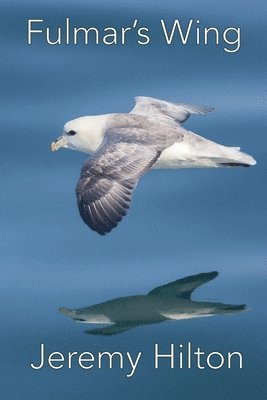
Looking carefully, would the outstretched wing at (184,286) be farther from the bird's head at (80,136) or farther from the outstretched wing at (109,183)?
the bird's head at (80,136)

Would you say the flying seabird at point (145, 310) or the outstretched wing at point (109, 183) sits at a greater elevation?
the outstretched wing at point (109, 183)

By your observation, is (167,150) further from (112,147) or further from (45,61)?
(45,61)

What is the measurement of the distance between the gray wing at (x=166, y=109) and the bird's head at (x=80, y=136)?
0.46 m

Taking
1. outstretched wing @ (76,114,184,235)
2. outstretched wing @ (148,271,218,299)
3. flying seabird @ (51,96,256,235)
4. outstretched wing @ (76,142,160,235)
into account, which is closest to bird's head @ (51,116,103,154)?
flying seabird @ (51,96,256,235)

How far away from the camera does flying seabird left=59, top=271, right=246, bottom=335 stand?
337 inches

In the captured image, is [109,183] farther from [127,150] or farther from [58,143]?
[58,143]

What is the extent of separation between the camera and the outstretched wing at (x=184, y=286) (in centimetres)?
879

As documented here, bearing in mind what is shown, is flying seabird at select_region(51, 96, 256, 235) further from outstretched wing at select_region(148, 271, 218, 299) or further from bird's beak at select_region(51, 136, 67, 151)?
outstretched wing at select_region(148, 271, 218, 299)

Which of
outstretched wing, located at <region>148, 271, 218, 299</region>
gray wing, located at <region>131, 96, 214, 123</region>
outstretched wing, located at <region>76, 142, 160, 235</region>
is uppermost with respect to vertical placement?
gray wing, located at <region>131, 96, 214, 123</region>

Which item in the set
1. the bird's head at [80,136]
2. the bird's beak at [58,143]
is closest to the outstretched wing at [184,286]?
the bird's head at [80,136]

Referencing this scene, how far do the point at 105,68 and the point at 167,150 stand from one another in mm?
1951

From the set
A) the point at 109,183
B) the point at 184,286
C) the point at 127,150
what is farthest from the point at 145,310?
the point at 127,150

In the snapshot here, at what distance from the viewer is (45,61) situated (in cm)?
1152

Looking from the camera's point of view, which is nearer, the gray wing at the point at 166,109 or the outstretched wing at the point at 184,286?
the outstretched wing at the point at 184,286
